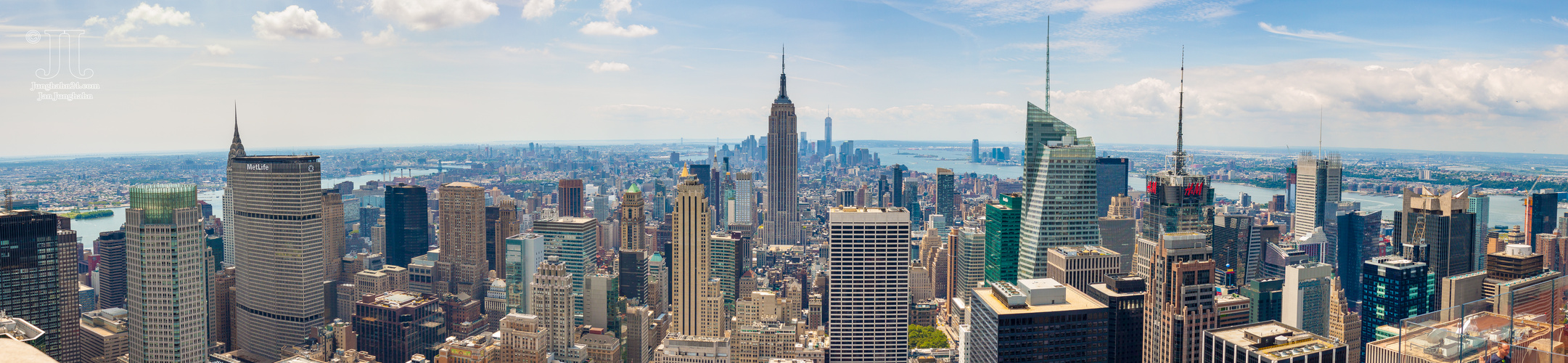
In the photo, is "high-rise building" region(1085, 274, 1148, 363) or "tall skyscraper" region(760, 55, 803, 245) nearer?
"high-rise building" region(1085, 274, 1148, 363)

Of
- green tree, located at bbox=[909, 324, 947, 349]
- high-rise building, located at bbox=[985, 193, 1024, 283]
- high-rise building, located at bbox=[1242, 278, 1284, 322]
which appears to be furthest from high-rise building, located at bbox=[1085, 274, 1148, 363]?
green tree, located at bbox=[909, 324, 947, 349]

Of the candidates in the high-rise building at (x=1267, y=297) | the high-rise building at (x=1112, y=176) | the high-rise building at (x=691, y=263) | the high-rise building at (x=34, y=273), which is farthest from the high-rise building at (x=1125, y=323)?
the high-rise building at (x=1112, y=176)

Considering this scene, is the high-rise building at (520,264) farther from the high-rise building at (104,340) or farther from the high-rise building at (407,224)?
the high-rise building at (407,224)

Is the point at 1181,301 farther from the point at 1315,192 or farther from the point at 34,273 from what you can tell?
the point at 1315,192

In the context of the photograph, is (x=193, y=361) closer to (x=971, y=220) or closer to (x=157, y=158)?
(x=157, y=158)

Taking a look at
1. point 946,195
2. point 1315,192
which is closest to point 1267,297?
point 1315,192

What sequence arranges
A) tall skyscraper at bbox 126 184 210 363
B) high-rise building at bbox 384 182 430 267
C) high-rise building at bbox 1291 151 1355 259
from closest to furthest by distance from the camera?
tall skyscraper at bbox 126 184 210 363 < high-rise building at bbox 1291 151 1355 259 < high-rise building at bbox 384 182 430 267

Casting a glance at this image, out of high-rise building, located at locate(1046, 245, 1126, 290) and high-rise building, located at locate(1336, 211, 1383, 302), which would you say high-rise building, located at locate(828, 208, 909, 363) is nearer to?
high-rise building, located at locate(1046, 245, 1126, 290)

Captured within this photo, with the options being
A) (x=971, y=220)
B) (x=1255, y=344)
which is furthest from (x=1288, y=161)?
(x=1255, y=344)
